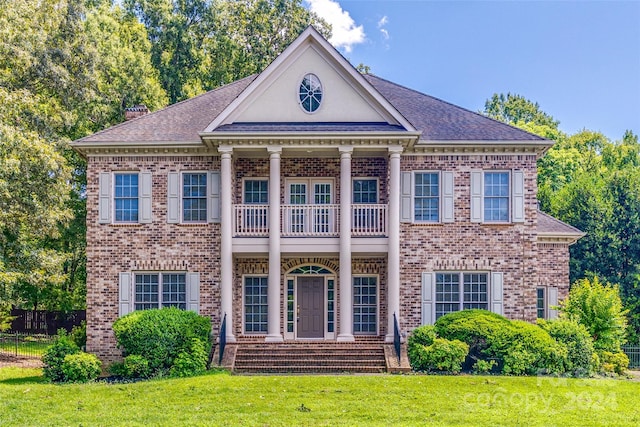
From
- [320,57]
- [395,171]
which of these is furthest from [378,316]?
[320,57]

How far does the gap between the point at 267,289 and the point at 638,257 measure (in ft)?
58.7

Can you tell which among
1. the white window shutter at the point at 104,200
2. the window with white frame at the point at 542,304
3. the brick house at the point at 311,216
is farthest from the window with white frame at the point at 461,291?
the white window shutter at the point at 104,200

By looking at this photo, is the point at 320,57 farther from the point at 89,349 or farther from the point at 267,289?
the point at 89,349

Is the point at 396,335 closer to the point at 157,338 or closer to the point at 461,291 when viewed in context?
the point at 461,291

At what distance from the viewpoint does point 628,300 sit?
28.5 meters

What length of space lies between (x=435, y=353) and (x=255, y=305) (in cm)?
642

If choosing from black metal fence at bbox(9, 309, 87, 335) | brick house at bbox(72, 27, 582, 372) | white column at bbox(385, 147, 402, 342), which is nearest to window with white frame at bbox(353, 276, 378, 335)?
brick house at bbox(72, 27, 582, 372)

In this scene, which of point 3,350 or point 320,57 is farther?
point 3,350

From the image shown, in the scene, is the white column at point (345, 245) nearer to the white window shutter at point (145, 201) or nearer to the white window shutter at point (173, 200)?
the white window shutter at point (173, 200)

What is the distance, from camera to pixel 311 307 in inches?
852

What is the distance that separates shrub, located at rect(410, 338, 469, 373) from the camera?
57.9 ft

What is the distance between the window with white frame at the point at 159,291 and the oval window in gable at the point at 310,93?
652cm

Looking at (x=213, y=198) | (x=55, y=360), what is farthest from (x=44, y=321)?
(x=213, y=198)

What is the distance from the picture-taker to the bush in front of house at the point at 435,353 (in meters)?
17.7
